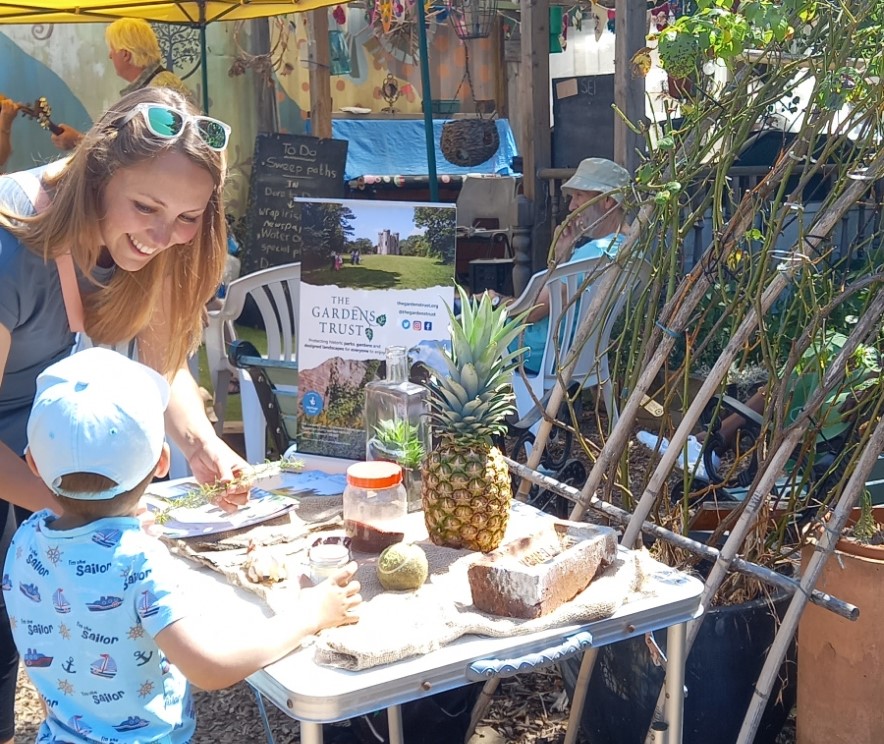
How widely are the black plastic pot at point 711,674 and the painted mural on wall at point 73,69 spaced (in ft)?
25.4

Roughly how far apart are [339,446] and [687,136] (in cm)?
122

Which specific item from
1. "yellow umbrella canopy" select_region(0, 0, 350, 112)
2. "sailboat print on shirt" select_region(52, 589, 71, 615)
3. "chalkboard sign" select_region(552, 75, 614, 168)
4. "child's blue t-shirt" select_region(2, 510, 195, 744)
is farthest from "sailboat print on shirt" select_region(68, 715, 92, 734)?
"chalkboard sign" select_region(552, 75, 614, 168)

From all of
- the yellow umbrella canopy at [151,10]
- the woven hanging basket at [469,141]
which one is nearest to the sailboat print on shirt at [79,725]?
the yellow umbrella canopy at [151,10]

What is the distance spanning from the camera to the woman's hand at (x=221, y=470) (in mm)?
2133

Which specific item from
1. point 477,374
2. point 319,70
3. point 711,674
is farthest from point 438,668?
point 319,70

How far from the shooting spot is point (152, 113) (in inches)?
77.7

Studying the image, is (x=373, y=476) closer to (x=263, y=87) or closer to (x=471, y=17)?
(x=471, y=17)

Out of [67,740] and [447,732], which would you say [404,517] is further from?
[447,732]

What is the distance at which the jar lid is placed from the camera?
1910mm

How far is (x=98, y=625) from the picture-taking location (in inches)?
58.6

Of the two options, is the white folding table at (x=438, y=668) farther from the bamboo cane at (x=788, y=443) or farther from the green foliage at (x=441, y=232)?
the green foliage at (x=441, y=232)

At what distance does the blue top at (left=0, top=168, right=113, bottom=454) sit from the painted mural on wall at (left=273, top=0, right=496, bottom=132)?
893 centimetres

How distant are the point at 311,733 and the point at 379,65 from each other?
36.5 ft

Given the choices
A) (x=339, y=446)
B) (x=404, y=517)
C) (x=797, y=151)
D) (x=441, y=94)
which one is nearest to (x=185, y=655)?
(x=404, y=517)
